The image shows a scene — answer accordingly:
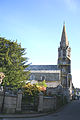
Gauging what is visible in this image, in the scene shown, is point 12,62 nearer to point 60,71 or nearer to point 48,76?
point 48,76

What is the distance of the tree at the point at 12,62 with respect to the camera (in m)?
23.3

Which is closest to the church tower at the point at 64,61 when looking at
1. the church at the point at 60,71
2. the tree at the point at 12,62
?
the church at the point at 60,71

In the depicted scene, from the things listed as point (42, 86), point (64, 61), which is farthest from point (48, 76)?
point (42, 86)

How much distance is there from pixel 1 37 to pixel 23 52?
18.8ft

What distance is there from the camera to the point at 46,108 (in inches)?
602

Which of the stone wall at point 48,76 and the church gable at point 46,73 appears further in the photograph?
the church gable at point 46,73

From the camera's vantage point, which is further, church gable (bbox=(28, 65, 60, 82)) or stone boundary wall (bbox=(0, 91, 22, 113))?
church gable (bbox=(28, 65, 60, 82))

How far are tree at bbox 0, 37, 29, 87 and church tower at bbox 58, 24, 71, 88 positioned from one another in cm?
2370

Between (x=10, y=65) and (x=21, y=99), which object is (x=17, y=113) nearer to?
(x=21, y=99)

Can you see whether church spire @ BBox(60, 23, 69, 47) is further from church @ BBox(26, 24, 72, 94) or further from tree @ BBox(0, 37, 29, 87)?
tree @ BBox(0, 37, 29, 87)

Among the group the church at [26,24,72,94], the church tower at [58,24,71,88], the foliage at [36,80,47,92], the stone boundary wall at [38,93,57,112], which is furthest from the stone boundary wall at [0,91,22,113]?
the church tower at [58,24,71,88]

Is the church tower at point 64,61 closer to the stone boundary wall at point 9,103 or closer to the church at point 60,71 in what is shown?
the church at point 60,71

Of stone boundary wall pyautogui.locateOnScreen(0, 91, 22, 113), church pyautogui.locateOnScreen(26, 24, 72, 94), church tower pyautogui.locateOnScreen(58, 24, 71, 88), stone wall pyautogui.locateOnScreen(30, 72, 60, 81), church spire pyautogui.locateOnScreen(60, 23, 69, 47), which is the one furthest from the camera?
church spire pyautogui.locateOnScreen(60, 23, 69, 47)

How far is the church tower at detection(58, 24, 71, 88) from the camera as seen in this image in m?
46.0
